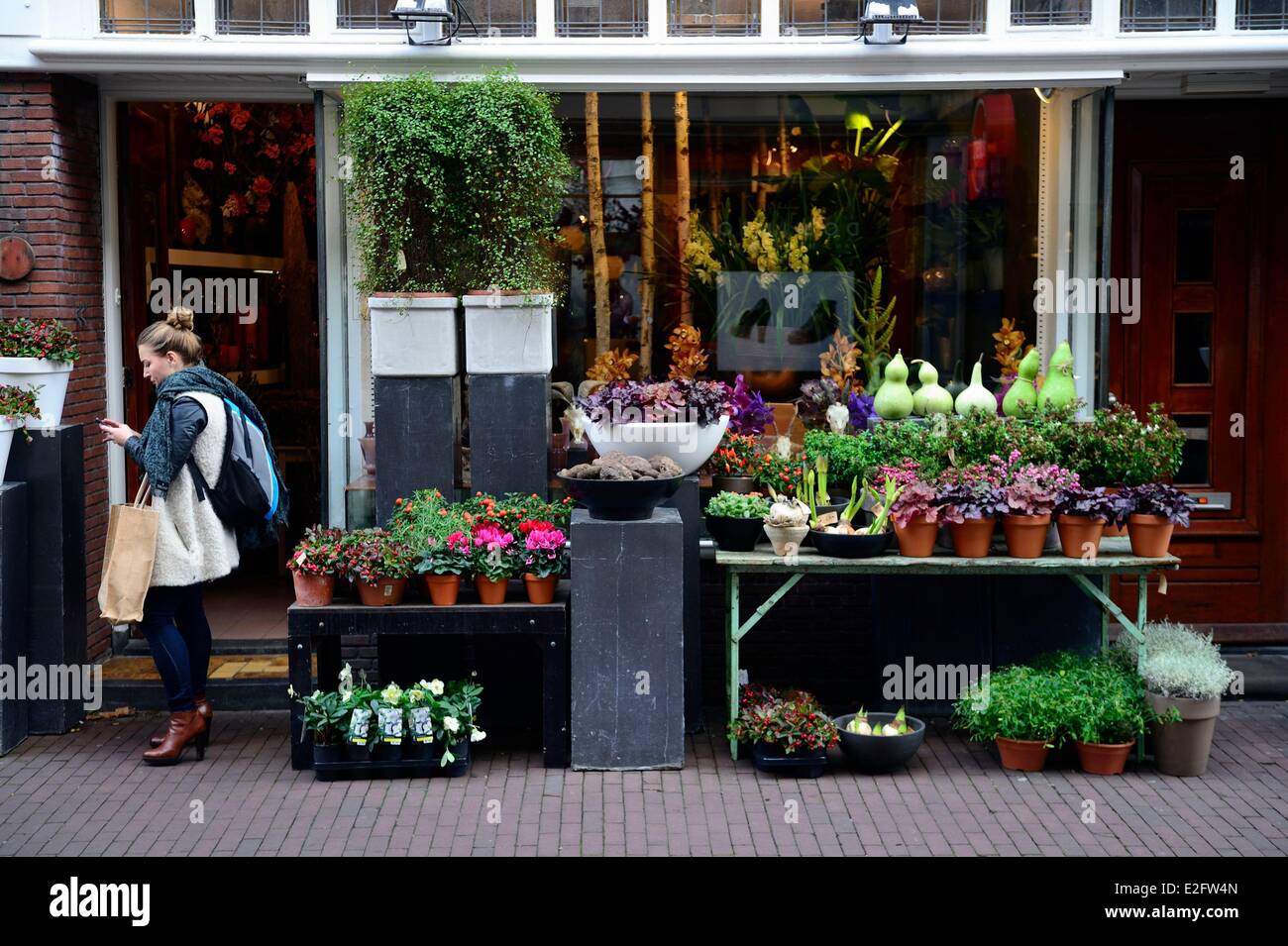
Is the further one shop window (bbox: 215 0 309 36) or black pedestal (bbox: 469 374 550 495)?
shop window (bbox: 215 0 309 36)

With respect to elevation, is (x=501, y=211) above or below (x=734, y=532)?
above

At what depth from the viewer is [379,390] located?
25.0 feet

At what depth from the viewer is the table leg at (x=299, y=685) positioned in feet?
23.6

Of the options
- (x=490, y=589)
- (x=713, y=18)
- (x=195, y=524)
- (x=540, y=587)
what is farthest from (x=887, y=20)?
(x=195, y=524)

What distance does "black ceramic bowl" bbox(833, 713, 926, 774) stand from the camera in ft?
23.5

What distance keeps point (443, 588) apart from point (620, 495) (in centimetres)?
98

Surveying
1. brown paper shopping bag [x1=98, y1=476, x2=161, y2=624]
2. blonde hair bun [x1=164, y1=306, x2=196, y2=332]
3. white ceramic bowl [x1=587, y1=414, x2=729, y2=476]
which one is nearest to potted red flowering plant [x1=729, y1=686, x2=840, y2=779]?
white ceramic bowl [x1=587, y1=414, x2=729, y2=476]

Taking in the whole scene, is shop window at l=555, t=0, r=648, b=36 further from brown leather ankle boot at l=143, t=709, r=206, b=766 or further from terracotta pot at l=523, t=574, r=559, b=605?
brown leather ankle boot at l=143, t=709, r=206, b=766

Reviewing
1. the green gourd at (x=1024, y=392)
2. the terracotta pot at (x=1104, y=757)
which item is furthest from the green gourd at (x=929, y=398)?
the terracotta pot at (x=1104, y=757)

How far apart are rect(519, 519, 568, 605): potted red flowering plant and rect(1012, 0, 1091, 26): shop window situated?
13.0 ft

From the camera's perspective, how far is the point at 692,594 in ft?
25.5

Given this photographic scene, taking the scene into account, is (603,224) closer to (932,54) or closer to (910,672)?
(932,54)

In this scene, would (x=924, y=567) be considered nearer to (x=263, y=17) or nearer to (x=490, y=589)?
(x=490, y=589)

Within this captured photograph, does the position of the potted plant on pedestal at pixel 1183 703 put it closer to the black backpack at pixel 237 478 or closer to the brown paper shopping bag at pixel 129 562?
the black backpack at pixel 237 478
